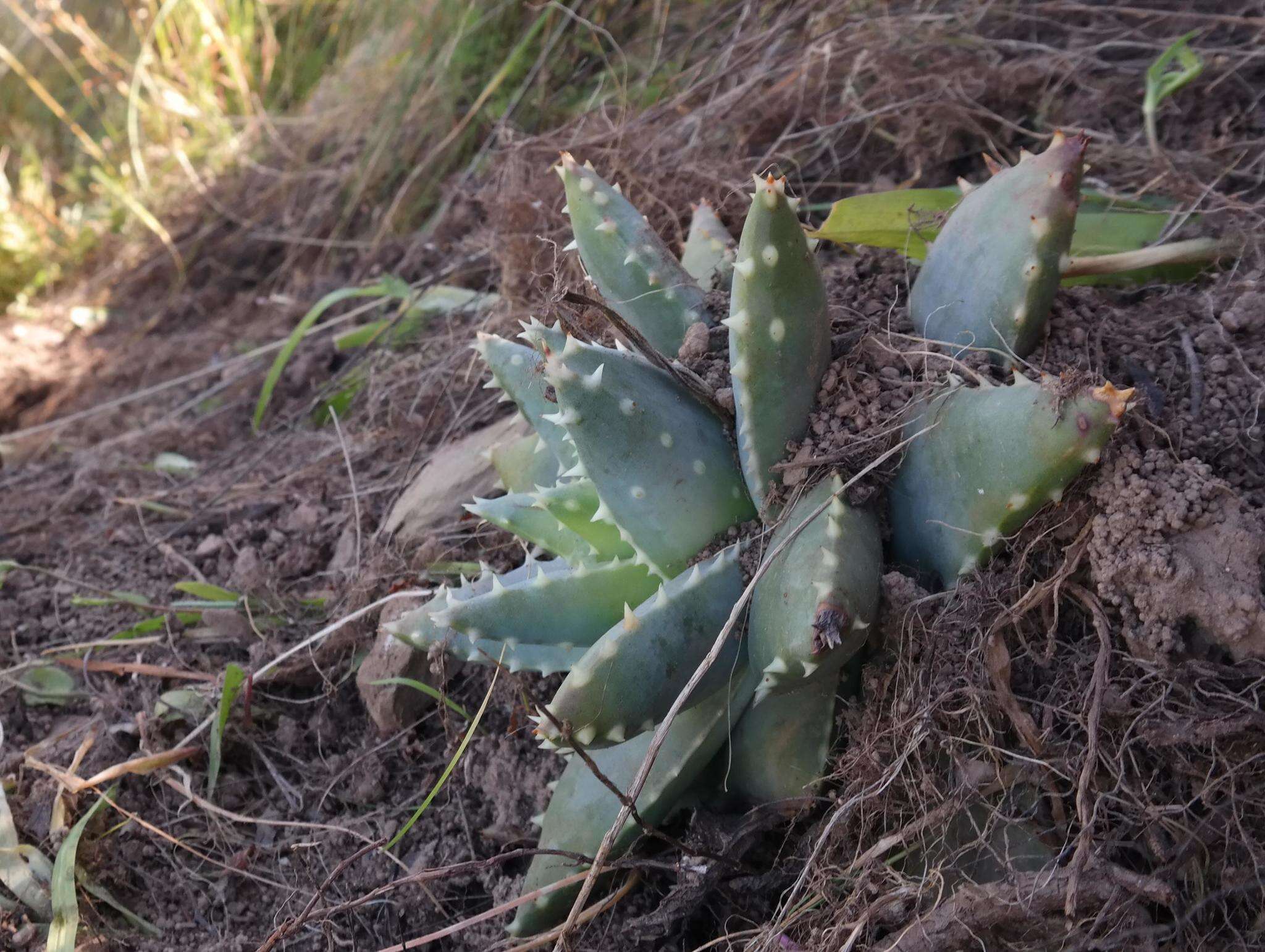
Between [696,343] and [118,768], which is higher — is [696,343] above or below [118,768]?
above

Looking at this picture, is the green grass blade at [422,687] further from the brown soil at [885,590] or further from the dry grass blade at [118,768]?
the dry grass blade at [118,768]

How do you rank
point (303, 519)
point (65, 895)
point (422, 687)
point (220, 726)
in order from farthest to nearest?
point (303, 519), point (220, 726), point (422, 687), point (65, 895)

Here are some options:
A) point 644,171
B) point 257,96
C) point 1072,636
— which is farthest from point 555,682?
point 257,96

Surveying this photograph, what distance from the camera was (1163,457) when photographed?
3.57 feet

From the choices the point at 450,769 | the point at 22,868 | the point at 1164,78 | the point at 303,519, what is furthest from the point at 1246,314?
the point at 22,868

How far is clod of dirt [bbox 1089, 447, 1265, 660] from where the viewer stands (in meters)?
1.04

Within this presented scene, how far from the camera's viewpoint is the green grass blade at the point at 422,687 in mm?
1556

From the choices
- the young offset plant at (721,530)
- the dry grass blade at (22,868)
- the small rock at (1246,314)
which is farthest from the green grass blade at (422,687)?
the small rock at (1246,314)

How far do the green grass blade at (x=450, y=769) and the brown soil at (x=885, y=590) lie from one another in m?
0.03

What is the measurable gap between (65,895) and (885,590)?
1.28 meters

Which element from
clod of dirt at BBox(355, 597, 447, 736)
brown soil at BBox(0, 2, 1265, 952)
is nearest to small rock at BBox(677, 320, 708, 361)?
brown soil at BBox(0, 2, 1265, 952)

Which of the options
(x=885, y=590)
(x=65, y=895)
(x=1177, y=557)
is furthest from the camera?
(x=65, y=895)

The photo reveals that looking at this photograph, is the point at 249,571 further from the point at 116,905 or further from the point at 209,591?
the point at 116,905

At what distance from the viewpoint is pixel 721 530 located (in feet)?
4.22
